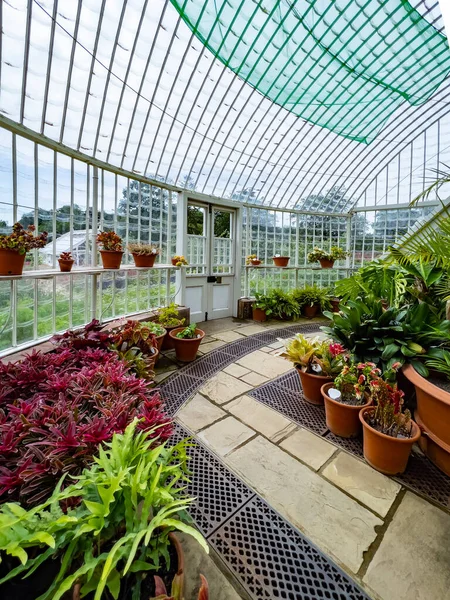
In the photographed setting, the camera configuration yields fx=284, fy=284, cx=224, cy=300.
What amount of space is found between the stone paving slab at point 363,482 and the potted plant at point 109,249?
9.20ft

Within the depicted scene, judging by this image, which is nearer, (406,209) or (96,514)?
(96,514)

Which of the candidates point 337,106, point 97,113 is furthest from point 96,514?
point 337,106

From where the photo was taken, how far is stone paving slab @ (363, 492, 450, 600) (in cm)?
111

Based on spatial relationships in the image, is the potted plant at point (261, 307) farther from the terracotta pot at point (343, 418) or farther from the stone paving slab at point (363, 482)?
the stone paving slab at point (363, 482)

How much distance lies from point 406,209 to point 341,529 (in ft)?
22.4

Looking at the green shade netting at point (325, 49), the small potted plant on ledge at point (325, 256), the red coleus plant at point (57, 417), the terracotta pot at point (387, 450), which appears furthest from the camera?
the small potted plant on ledge at point (325, 256)

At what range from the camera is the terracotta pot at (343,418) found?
6.46 ft

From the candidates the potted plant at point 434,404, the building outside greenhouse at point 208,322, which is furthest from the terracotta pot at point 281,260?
the potted plant at point 434,404

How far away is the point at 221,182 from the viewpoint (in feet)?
16.4

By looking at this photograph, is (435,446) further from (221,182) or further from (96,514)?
(221,182)

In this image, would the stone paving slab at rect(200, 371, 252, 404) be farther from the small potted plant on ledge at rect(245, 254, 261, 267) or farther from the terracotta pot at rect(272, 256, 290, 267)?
the terracotta pot at rect(272, 256, 290, 267)

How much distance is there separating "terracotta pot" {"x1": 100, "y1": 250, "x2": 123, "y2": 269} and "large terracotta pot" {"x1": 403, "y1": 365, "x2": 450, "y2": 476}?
2956 millimetres

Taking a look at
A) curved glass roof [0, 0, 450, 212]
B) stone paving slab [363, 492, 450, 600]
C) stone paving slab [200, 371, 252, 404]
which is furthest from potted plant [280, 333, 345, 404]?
curved glass roof [0, 0, 450, 212]

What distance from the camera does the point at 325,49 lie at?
12.1ft
